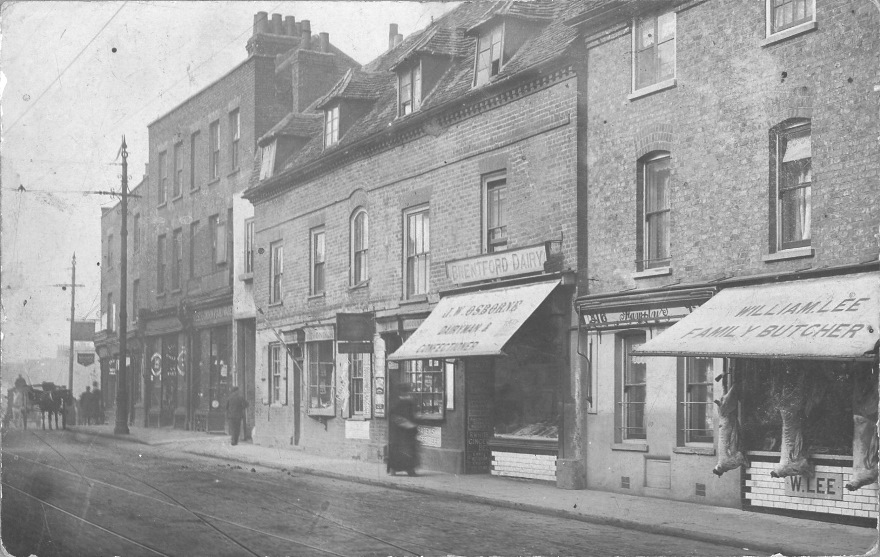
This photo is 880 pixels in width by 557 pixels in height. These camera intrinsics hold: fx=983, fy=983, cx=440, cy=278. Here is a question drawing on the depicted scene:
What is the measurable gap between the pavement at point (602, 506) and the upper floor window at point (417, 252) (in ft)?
13.3

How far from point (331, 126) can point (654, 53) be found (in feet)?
39.5

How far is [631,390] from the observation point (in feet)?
53.4

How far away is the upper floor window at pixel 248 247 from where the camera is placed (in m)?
24.8

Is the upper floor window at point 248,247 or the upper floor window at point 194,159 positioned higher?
the upper floor window at point 194,159

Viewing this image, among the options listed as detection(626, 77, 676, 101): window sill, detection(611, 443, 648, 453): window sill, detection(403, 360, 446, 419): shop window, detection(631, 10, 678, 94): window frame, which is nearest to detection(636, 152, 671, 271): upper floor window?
detection(626, 77, 676, 101): window sill

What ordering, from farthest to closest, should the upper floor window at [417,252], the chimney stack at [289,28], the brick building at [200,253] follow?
the brick building at [200,253]
the upper floor window at [417,252]
the chimney stack at [289,28]

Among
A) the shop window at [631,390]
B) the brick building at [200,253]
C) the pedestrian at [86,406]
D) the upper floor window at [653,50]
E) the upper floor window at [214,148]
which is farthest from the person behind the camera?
the pedestrian at [86,406]

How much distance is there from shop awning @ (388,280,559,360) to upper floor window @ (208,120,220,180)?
6.99 metres

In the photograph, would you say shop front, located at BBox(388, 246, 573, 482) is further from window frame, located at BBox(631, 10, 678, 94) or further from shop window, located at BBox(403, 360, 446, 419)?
window frame, located at BBox(631, 10, 678, 94)

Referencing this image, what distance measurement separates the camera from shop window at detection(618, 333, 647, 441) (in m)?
16.1

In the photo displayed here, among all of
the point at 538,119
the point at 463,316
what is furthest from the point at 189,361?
the point at 538,119

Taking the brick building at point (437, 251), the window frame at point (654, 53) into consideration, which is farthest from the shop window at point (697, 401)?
the window frame at point (654, 53)

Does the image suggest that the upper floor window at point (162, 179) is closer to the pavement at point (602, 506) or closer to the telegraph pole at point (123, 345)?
the telegraph pole at point (123, 345)

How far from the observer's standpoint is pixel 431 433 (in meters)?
21.0
